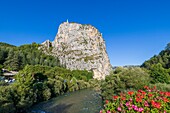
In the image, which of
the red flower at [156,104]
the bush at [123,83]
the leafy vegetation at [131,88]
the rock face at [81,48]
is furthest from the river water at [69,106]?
the rock face at [81,48]

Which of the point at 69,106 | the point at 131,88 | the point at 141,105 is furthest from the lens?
the point at 69,106

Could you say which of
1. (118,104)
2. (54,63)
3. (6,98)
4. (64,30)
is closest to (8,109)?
(6,98)

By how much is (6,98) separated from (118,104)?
30092 mm

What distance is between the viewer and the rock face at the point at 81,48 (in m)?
131

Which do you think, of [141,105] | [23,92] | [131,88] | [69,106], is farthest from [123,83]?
[141,105]

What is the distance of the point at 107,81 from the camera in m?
40.1

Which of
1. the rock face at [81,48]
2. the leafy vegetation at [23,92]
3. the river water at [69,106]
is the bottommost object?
the river water at [69,106]

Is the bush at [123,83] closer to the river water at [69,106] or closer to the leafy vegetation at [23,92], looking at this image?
the river water at [69,106]

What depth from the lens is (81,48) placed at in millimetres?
140875

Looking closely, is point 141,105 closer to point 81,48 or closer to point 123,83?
point 123,83

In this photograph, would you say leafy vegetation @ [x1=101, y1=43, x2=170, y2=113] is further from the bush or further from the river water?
the river water

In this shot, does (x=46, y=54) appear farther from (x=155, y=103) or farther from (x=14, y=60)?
(x=155, y=103)

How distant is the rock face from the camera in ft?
428

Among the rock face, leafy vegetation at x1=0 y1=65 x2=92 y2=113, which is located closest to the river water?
leafy vegetation at x1=0 y1=65 x2=92 y2=113
